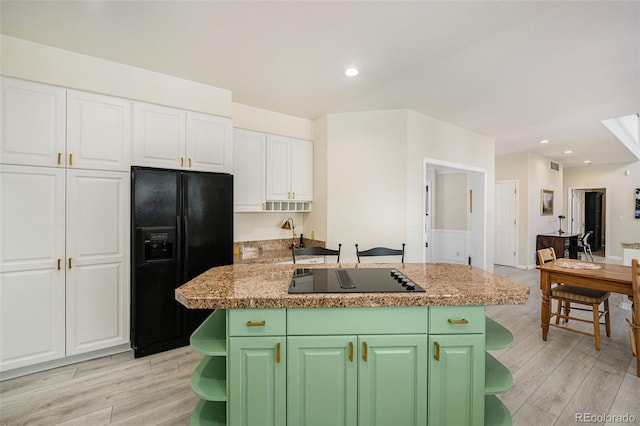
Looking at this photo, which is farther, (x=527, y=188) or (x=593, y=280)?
(x=527, y=188)

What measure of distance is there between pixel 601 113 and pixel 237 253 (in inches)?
206

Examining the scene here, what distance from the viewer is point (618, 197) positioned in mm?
7750

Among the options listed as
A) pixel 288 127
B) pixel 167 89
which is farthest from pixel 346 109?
pixel 167 89

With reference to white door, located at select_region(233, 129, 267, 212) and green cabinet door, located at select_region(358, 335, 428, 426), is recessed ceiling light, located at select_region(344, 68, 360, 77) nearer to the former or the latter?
white door, located at select_region(233, 129, 267, 212)

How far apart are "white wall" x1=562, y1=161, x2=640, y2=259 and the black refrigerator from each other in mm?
9990

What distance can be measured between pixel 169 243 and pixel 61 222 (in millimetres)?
845

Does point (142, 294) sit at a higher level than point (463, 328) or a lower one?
lower

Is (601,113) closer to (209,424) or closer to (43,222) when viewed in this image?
(209,424)

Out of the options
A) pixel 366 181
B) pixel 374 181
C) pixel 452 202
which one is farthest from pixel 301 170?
pixel 452 202

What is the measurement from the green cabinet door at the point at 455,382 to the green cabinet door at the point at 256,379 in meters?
0.75

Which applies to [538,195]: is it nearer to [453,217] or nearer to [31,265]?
[453,217]

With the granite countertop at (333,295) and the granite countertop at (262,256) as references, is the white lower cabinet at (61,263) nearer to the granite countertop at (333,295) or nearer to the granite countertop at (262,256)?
the granite countertop at (262,256)

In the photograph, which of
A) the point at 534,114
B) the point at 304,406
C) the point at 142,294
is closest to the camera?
the point at 304,406

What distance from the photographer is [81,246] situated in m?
2.56
